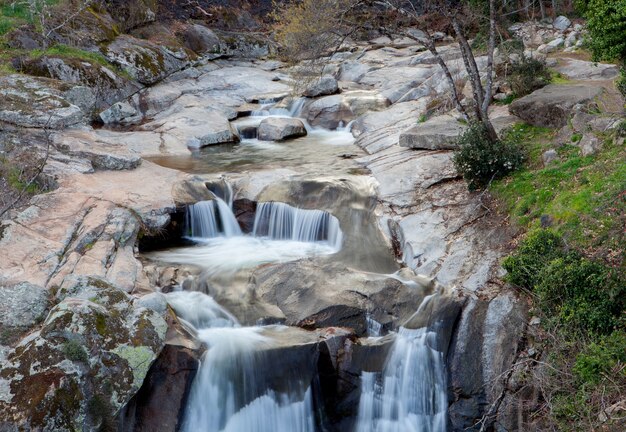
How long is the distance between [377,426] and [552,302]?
134 inches

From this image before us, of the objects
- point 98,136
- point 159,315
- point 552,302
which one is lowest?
point 552,302

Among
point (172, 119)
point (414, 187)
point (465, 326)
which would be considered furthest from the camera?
point (172, 119)

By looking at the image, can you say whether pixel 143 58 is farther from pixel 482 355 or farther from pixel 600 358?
pixel 600 358

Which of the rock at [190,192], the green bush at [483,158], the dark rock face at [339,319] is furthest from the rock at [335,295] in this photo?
the rock at [190,192]

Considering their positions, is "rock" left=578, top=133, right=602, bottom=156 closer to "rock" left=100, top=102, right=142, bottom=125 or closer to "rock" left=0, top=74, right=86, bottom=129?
"rock" left=0, top=74, right=86, bottom=129

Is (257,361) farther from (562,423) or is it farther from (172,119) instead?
(172,119)

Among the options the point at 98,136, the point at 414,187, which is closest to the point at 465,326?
the point at 414,187

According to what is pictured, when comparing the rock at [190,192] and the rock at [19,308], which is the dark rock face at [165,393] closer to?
the rock at [19,308]

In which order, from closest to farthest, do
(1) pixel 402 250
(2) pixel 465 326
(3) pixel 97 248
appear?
(2) pixel 465 326 < (3) pixel 97 248 < (1) pixel 402 250

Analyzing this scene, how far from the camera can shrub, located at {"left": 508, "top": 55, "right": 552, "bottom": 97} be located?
15555mm

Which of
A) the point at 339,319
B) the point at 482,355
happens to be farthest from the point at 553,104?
the point at 339,319

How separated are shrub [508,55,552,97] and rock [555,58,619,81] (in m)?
1.43

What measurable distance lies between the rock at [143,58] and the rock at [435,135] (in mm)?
12836

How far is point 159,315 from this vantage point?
892 cm
